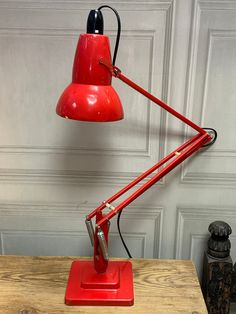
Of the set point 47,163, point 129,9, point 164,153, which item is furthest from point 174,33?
point 47,163

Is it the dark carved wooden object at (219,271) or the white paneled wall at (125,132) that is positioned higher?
the white paneled wall at (125,132)

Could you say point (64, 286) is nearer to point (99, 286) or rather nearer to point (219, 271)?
point (99, 286)

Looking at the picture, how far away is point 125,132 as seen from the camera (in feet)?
4.13

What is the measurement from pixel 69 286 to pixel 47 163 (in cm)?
44

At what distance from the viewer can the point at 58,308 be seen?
3.23 feet

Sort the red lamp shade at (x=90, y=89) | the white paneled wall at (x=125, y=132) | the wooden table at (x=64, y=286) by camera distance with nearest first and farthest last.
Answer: the red lamp shade at (x=90, y=89) < the wooden table at (x=64, y=286) < the white paneled wall at (x=125, y=132)

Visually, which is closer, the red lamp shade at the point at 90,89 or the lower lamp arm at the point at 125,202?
the red lamp shade at the point at 90,89

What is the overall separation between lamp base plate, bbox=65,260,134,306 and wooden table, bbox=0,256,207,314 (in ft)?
0.06

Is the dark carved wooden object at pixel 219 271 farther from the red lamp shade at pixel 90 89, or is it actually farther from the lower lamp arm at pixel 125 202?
the red lamp shade at pixel 90 89

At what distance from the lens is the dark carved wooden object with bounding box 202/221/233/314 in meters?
1.23

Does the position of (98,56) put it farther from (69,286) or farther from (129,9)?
(69,286)

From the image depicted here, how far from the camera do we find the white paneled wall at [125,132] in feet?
3.83

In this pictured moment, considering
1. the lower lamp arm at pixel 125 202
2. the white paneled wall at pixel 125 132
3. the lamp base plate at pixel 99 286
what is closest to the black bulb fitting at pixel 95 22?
the lower lamp arm at pixel 125 202

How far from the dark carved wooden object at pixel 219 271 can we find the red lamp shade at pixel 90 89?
609 millimetres
